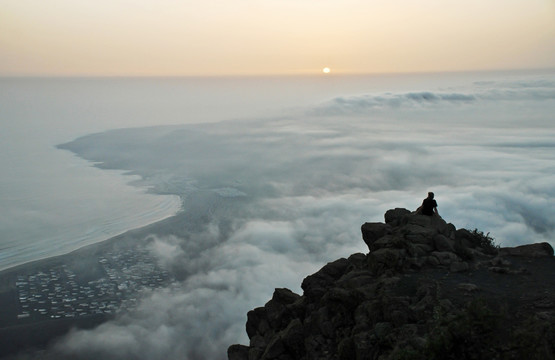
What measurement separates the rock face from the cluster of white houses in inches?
877

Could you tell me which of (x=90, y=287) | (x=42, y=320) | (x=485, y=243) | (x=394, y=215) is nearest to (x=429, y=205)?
(x=394, y=215)

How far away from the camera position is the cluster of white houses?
36.9 meters

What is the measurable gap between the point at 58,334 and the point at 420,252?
2574 cm

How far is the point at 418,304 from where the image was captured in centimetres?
1440

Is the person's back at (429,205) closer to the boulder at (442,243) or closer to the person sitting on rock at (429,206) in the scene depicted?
the person sitting on rock at (429,206)

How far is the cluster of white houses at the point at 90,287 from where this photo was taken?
36.9 metres

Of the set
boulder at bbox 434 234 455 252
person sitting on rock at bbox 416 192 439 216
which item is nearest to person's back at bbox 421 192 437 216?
person sitting on rock at bbox 416 192 439 216

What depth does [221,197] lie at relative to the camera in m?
69.8

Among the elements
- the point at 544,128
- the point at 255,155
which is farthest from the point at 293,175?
the point at 544,128

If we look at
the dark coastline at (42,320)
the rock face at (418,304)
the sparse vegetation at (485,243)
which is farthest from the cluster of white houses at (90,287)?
the sparse vegetation at (485,243)

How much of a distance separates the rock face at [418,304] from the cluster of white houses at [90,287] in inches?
877

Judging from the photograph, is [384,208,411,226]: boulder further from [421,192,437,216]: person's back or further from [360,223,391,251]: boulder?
[421,192,437,216]: person's back

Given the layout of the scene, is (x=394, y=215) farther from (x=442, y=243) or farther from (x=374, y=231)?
(x=442, y=243)

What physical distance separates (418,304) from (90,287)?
31940 mm
